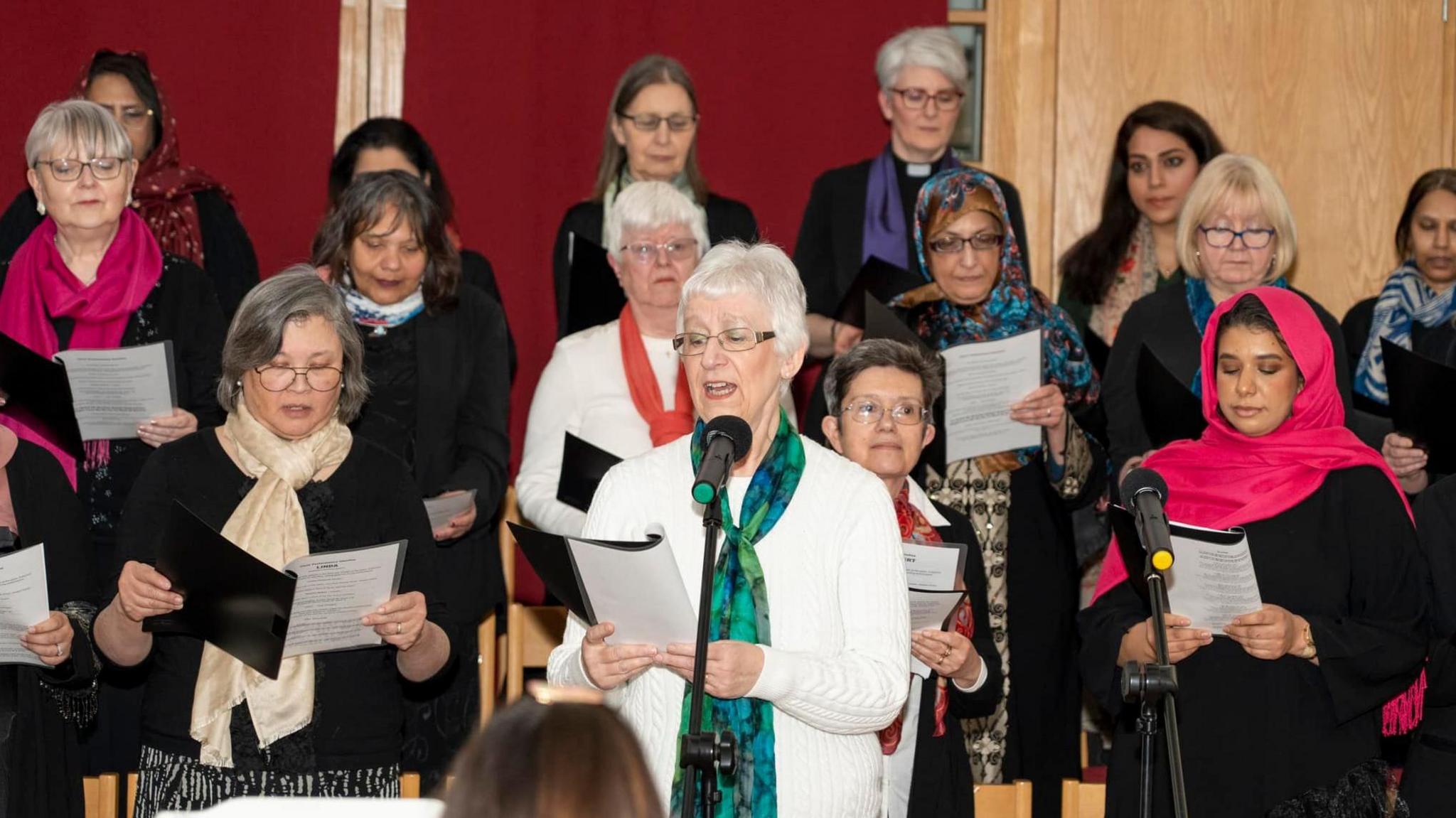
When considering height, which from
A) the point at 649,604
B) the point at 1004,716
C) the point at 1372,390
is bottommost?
the point at 1004,716

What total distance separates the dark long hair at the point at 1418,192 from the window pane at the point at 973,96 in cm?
156

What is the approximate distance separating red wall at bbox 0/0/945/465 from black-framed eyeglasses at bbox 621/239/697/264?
138 centimetres

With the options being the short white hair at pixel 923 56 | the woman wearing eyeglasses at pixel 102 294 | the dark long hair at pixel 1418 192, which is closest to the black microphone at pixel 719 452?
the woman wearing eyeglasses at pixel 102 294

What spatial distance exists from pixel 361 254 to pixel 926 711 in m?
1.86

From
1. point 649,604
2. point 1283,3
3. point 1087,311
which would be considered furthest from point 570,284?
point 1283,3

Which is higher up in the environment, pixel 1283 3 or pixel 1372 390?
pixel 1283 3

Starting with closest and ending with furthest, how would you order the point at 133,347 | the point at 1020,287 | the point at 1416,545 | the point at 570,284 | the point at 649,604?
1. the point at 649,604
2. the point at 1416,545
3. the point at 133,347
4. the point at 1020,287
5. the point at 570,284

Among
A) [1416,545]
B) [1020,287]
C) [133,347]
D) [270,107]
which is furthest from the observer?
[270,107]

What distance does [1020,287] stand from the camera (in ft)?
14.6

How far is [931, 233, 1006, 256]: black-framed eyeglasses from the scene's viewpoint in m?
4.42

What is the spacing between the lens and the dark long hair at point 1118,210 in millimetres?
5230

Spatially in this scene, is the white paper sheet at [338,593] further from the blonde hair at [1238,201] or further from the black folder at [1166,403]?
the blonde hair at [1238,201]

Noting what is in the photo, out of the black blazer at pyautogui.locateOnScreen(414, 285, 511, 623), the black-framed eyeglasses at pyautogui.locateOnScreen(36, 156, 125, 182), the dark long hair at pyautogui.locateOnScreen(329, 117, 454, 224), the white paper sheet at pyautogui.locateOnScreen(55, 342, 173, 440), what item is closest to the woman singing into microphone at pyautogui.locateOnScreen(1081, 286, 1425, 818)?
the black blazer at pyautogui.locateOnScreen(414, 285, 511, 623)

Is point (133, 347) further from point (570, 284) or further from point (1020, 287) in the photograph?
point (1020, 287)
